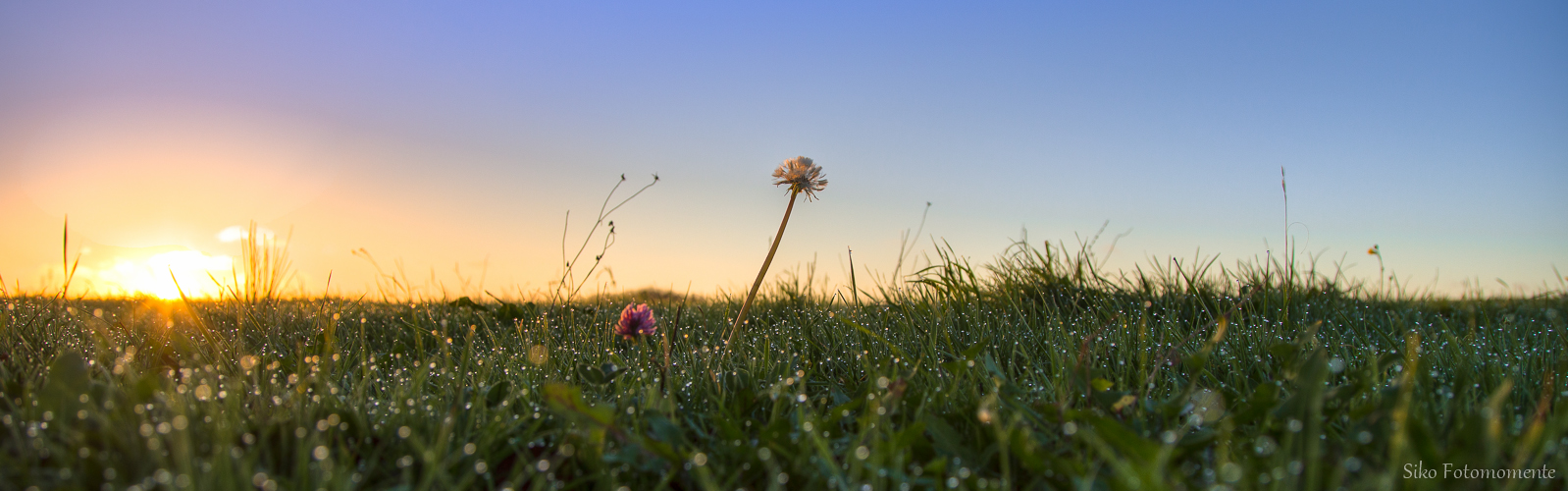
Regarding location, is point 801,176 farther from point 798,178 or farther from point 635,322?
point 635,322

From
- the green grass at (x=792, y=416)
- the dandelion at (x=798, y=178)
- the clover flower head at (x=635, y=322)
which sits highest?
the dandelion at (x=798, y=178)

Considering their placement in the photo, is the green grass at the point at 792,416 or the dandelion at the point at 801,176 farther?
the dandelion at the point at 801,176

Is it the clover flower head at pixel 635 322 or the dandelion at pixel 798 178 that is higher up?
the dandelion at pixel 798 178

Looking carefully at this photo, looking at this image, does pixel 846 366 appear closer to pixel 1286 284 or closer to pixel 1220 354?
pixel 1220 354

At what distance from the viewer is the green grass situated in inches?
50.2

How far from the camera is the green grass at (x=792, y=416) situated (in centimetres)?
127

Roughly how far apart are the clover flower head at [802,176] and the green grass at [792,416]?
0.54 meters

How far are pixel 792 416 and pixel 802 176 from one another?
2.81ft

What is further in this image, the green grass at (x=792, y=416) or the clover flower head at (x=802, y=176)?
the clover flower head at (x=802, y=176)

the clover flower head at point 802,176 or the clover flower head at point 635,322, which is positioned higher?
the clover flower head at point 802,176

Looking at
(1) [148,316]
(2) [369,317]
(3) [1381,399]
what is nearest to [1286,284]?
(3) [1381,399]

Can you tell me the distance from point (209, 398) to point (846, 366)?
164 centimetres

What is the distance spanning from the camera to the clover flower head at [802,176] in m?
2.39

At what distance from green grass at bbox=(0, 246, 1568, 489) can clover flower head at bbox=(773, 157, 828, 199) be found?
54 centimetres
